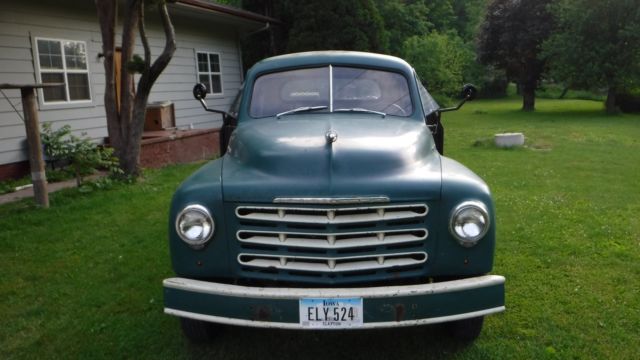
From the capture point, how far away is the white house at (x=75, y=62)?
345 inches

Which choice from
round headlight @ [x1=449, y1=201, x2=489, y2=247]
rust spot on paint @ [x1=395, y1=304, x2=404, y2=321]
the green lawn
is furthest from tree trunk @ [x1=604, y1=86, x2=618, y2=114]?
rust spot on paint @ [x1=395, y1=304, x2=404, y2=321]

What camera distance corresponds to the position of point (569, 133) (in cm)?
1502

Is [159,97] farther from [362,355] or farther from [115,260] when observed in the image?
[362,355]

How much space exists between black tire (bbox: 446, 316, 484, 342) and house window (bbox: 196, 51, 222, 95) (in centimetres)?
1185

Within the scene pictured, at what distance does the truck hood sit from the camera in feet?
9.34

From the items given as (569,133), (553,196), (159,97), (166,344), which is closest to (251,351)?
(166,344)

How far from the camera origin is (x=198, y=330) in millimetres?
3303

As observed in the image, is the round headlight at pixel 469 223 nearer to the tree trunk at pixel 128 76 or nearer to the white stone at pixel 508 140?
the tree trunk at pixel 128 76

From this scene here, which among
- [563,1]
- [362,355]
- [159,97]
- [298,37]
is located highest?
[563,1]

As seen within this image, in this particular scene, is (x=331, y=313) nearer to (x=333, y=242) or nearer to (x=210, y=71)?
(x=333, y=242)

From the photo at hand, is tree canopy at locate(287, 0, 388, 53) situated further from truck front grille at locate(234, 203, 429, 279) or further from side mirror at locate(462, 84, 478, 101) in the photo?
truck front grille at locate(234, 203, 429, 279)

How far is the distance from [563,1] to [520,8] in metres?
2.52

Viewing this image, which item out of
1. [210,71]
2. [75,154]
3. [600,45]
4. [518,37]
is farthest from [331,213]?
[518,37]

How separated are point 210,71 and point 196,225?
12.3 meters
